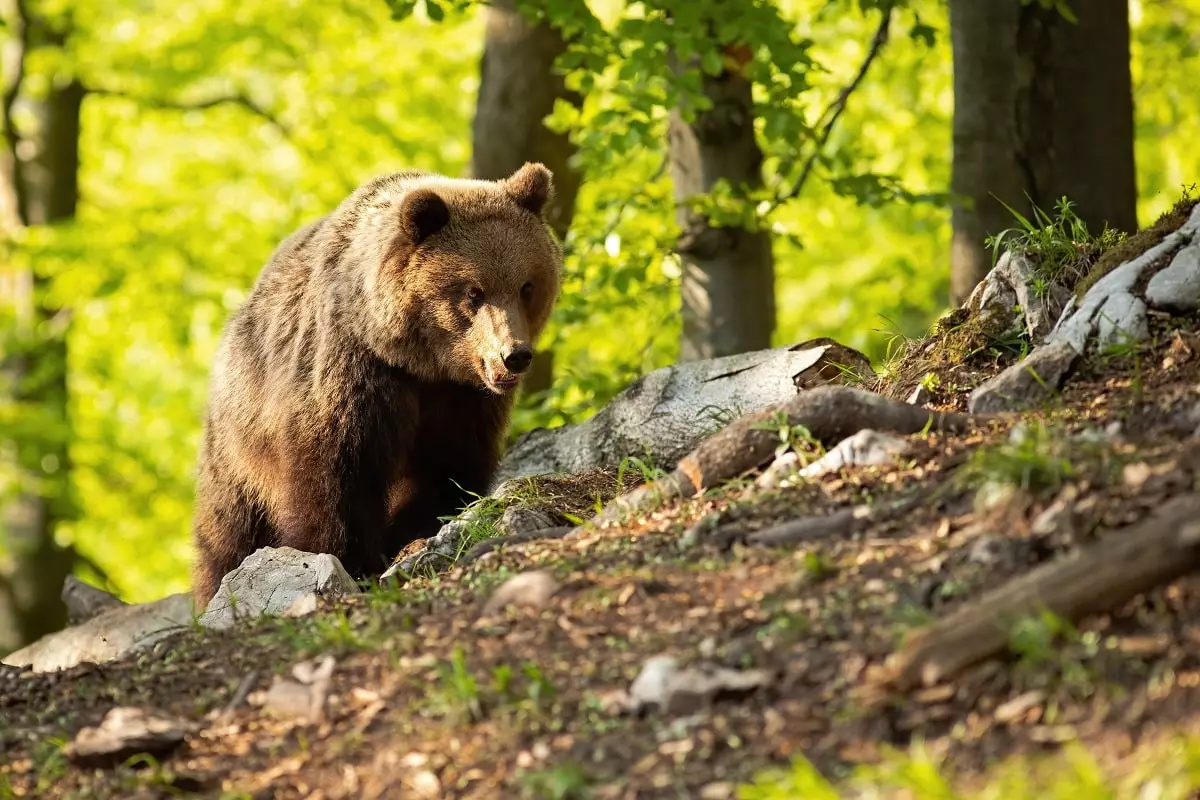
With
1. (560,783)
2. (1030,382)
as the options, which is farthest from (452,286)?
(560,783)

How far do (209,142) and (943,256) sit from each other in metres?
11.7

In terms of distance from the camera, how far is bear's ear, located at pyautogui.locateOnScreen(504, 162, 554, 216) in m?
7.24

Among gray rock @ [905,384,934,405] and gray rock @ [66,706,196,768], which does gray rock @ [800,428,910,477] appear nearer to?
gray rock @ [905,384,934,405]

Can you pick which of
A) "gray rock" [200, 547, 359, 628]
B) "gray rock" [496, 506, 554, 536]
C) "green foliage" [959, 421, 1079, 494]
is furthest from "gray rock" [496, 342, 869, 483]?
"green foliage" [959, 421, 1079, 494]

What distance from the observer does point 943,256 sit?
15977 mm

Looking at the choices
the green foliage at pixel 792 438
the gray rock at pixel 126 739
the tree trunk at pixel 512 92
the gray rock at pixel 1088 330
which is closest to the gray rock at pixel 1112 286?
the gray rock at pixel 1088 330

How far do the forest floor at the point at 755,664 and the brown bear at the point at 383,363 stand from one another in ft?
6.59

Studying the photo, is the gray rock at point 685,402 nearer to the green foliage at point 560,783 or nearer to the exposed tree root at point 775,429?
the exposed tree root at point 775,429

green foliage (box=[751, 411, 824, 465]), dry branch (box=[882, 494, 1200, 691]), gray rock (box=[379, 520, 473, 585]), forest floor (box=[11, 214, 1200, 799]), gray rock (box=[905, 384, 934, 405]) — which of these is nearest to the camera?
forest floor (box=[11, 214, 1200, 799])

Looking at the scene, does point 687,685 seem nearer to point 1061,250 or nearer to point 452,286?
point 1061,250

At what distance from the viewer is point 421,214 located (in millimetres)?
6715

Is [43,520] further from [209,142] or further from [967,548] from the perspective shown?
[967,548]

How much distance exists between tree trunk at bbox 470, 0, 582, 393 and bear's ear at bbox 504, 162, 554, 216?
10.7 feet

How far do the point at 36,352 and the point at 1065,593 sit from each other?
582 inches
